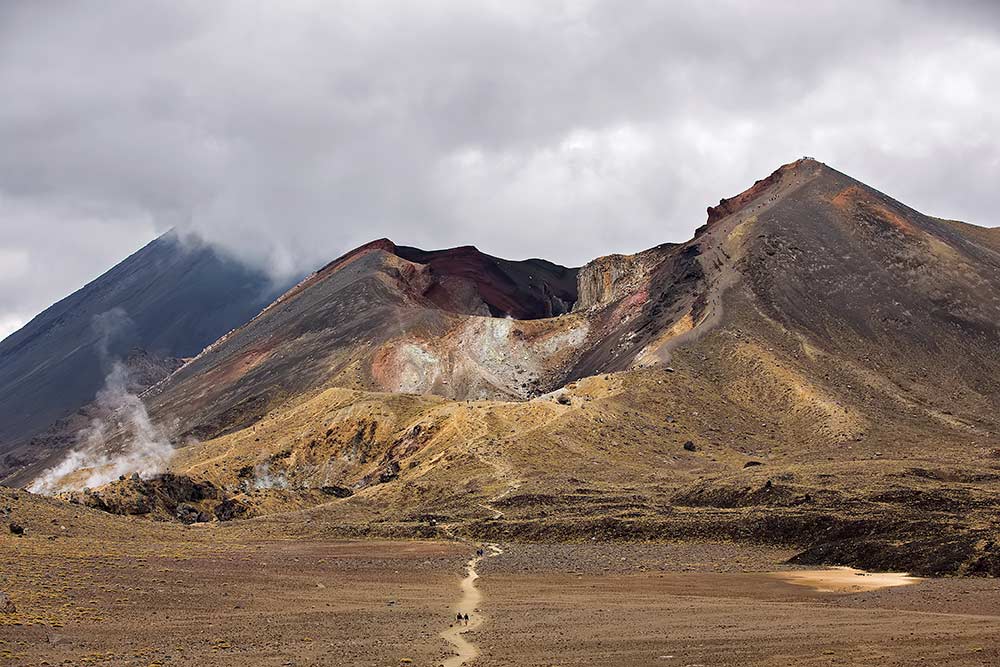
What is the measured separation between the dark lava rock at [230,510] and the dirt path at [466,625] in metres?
33.0

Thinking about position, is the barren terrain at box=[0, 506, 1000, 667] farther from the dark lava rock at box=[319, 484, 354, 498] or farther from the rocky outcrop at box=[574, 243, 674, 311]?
the rocky outcrop at box=[574, 243, 674, 311]

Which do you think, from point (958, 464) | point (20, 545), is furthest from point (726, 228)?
point (20, 545)

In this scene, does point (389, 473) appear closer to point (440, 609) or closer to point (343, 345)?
point (440, 609)

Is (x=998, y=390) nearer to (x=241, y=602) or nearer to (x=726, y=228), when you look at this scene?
(x=726, y=228)

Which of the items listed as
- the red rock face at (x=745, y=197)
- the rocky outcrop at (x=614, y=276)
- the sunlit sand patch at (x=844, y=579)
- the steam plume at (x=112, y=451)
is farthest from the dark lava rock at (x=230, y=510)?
the red rock face at (x=745, y=197)

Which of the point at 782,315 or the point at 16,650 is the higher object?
the point at 782,315

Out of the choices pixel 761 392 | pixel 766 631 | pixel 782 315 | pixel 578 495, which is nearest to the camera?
pixel 766 631

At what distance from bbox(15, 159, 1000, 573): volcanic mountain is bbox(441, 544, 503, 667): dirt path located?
1956 centimetres

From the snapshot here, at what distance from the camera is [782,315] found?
401 ft

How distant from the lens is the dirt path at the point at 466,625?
30188 millimetres

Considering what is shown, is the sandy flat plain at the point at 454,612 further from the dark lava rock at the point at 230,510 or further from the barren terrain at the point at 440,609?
the dark lava rock at the point at 230,510

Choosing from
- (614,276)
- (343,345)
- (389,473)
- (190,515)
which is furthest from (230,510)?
(614,276)

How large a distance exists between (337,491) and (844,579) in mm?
54817

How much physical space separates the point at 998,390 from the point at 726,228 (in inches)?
1984
